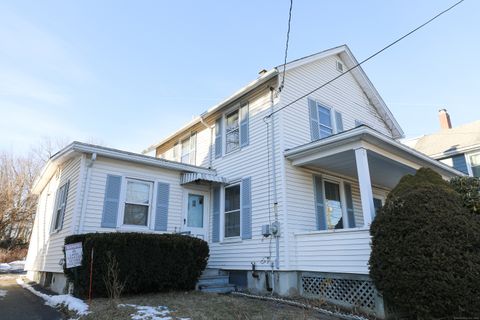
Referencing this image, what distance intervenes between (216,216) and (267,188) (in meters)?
2.21

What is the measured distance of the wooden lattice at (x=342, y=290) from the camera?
6117 mm

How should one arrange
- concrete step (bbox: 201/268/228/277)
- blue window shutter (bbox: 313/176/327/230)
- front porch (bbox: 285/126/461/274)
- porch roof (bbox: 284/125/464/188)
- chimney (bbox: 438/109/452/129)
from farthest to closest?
1. chimney (bbox: 438/109/452/129)
2. concrete step (bbox: 201/268/228/277)
3. blue window shutter (bbox: 313/176/327/230)
4. porch roof (bbox: 284/125/464/188)
5. front porch (bbox: 285/126/461/274)

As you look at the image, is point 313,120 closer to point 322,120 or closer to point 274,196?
point 322,120

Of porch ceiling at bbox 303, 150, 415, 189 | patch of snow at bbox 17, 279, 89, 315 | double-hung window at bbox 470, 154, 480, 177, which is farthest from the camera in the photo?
double-hung window at bbox 470, 154, 480, 177

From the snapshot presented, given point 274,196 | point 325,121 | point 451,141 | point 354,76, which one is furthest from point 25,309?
point 451,141

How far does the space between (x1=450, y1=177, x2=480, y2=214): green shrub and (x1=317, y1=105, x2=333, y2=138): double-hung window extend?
4260 millimetres

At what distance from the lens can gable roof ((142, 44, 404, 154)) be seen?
9.09m

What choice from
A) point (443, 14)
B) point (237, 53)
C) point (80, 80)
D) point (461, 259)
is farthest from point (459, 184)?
point (80, 80)

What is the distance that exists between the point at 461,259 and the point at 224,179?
251 inches

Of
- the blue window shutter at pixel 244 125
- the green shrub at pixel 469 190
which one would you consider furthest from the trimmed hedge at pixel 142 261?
the green shrub at pixel 469 190

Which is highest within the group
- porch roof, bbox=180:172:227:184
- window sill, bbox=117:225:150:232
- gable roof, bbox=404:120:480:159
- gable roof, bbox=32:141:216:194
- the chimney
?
the chimney

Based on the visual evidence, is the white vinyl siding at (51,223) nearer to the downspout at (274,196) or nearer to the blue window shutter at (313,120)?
the downspout at (274,196)

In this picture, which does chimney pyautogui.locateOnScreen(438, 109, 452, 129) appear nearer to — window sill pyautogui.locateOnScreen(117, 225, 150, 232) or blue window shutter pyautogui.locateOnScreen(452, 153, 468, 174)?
blue window shutter pyautogui.locateOnScreen(452, 153, 468, 174)

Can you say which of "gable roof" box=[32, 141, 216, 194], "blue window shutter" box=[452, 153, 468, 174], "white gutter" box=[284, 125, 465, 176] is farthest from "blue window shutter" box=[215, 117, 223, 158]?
"blue window shutter" box=[452, 153, 468, 174]
